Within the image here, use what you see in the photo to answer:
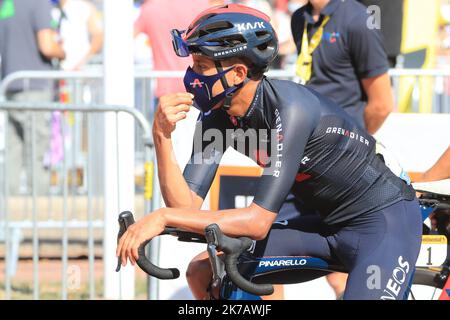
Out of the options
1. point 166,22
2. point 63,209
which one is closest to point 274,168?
point 63,209

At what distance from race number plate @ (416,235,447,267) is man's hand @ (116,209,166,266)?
4.76 feet

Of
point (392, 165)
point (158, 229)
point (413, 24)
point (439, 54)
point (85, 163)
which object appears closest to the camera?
point (158, 229)

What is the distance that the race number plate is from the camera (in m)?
5.14

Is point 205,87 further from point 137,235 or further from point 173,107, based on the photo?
point 137,235

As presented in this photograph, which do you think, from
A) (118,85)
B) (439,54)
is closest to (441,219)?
(118,85)

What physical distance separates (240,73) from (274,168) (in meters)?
0.47

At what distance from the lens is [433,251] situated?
516cm

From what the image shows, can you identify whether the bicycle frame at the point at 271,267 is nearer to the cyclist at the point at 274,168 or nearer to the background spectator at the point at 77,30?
the cyclist at the point at 274,168

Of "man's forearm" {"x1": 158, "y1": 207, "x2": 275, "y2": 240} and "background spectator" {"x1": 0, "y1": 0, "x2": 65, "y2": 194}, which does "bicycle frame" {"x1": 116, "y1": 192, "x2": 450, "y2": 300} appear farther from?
"background spectator" {"x1": 0, "y1": 0, "x2": 65, "y2": 194}

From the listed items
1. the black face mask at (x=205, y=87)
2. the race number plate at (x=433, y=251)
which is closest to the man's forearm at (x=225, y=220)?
the black face mask at (x=205, y=87)

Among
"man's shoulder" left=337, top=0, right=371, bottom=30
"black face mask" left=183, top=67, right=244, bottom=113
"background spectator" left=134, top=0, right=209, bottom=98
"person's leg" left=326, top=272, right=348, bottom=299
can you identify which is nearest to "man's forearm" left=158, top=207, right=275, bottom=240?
"black face mask" left=183, top=67, right=244, bottom=113
